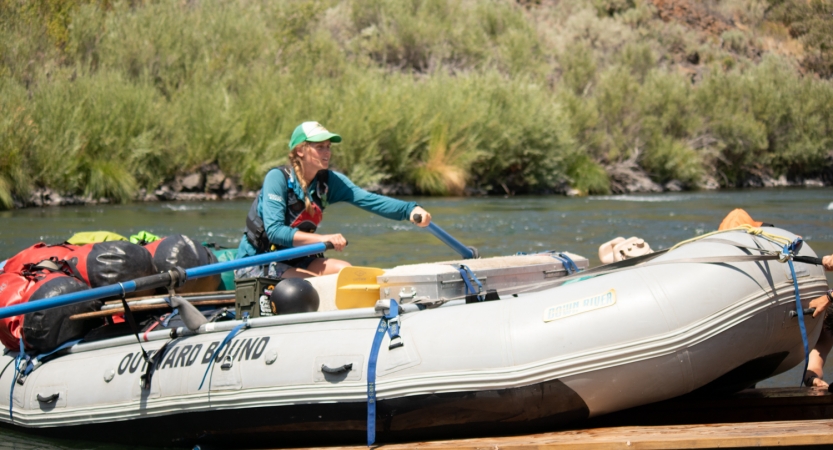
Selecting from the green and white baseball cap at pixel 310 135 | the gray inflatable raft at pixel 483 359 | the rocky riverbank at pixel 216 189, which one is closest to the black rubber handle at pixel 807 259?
the gray inflatable raft at pixel 483 359

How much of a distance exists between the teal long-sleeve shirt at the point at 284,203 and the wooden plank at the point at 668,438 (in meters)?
1.48

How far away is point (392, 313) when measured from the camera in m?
4.02

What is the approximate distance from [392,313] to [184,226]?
30.4 ft

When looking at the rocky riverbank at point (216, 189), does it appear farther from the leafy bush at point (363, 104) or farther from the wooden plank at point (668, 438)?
the wooden plank at point (668, 438)

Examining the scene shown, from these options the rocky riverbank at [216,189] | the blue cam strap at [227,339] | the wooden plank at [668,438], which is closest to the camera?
the wooden plank at [668,438]

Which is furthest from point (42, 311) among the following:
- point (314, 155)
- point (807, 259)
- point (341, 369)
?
point (807, 259)

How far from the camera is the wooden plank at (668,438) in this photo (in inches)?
134

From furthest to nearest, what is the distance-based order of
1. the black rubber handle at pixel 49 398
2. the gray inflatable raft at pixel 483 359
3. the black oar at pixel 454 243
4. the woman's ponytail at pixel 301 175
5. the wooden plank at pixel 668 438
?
the black oar at pixel 454 243
the woman's ponytail at pixel 301 175
the black rubber handle at pixel 49 398
the gray inflatable raft at pixel 483 359
the wooden plank at pixel 668 438

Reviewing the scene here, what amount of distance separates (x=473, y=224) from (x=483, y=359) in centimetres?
1001

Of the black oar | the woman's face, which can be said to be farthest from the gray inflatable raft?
the black oar

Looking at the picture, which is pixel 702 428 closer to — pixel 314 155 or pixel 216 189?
pixel 314 155

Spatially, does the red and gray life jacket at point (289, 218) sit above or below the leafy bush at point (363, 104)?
above

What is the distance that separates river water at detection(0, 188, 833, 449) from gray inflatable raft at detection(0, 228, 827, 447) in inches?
203

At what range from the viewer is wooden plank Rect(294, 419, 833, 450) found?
3412mm
